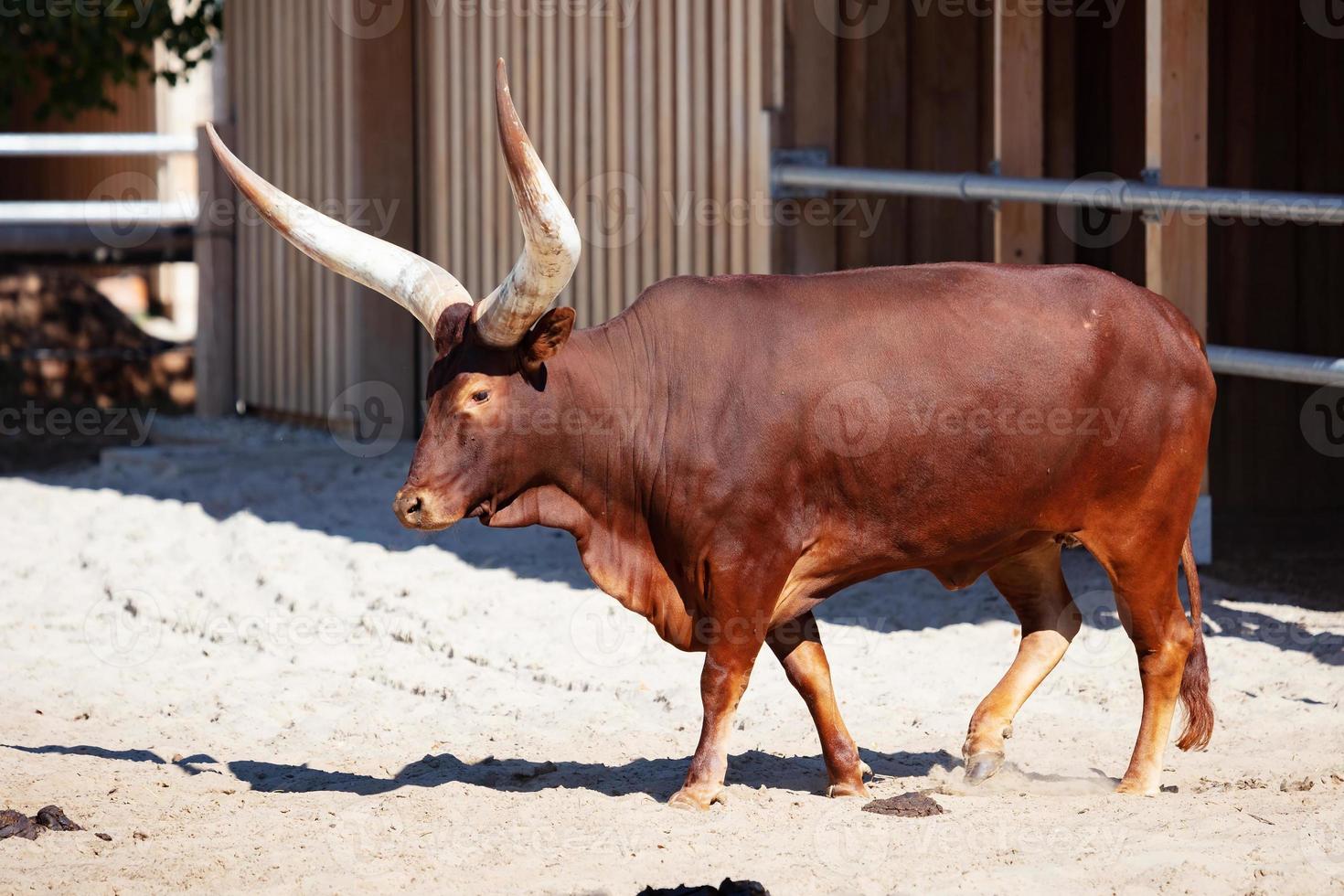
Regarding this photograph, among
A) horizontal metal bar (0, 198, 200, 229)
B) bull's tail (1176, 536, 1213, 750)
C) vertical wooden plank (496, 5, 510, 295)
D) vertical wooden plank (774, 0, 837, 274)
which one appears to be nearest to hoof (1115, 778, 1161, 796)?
bull's tail (1176, 536, 1213, 750)

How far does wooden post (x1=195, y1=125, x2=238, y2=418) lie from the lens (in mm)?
12617

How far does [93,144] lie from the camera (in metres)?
12.4

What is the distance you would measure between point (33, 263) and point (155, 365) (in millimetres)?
2344

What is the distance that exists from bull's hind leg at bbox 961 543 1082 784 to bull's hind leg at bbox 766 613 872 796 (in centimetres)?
44

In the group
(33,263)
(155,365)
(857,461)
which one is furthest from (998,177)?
(33,263)

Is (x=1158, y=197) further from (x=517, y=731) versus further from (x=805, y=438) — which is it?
(x=517, y=731)

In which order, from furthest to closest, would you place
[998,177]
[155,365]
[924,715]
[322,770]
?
[155,365] → [998,177] → [924,715] → [322,770]

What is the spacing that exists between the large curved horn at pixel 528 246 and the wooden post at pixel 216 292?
8.45m

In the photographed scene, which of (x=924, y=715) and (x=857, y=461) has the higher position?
(x=857, y=461)

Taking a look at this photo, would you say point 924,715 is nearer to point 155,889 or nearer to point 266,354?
point 155,889

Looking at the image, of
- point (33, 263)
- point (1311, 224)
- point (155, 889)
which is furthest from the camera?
point (33, 263)

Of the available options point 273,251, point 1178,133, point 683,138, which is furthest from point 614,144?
point 273,251

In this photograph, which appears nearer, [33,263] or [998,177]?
[998,177]

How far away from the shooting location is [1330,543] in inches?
334
